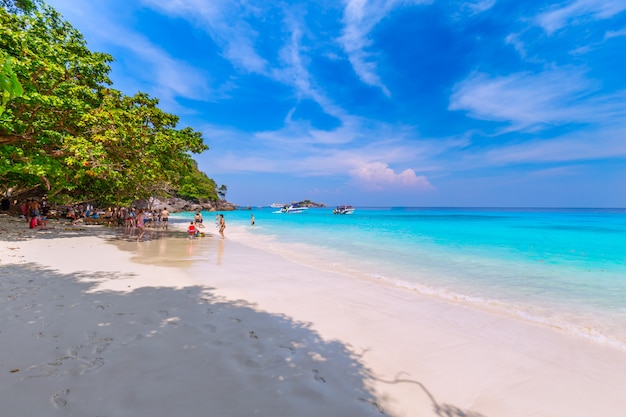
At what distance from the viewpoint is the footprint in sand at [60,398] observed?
9.02 feet

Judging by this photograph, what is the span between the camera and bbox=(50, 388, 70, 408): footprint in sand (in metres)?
2.75

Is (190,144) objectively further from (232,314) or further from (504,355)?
(504,355)

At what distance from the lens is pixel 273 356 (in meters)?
4.09

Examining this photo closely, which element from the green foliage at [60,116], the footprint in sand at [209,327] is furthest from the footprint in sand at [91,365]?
the green foliage at [60,116]

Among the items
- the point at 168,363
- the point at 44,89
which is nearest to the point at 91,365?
the point at 168,363

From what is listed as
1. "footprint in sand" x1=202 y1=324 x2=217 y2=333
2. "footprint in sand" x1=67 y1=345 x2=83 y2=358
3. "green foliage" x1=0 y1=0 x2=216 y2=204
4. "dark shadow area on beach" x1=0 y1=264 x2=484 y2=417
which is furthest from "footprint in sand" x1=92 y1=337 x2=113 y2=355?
"green foliage" x1=0 y1=0 x2=216 y2=204

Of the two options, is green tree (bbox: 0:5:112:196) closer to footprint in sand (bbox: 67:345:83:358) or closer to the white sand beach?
the white sand beach

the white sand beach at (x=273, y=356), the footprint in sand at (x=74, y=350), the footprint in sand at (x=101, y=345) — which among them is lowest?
the white sand beach at (x=273, y=356)

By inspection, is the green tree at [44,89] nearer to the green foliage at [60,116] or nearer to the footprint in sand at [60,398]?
the green foliage at [60,116]

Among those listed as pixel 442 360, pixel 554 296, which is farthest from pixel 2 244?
pixel 554 296

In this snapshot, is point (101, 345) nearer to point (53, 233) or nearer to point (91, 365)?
point (91, 365)

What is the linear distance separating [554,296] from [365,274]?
5833 mm

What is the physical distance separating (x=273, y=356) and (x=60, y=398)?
7.62ft

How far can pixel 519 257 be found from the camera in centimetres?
1634
